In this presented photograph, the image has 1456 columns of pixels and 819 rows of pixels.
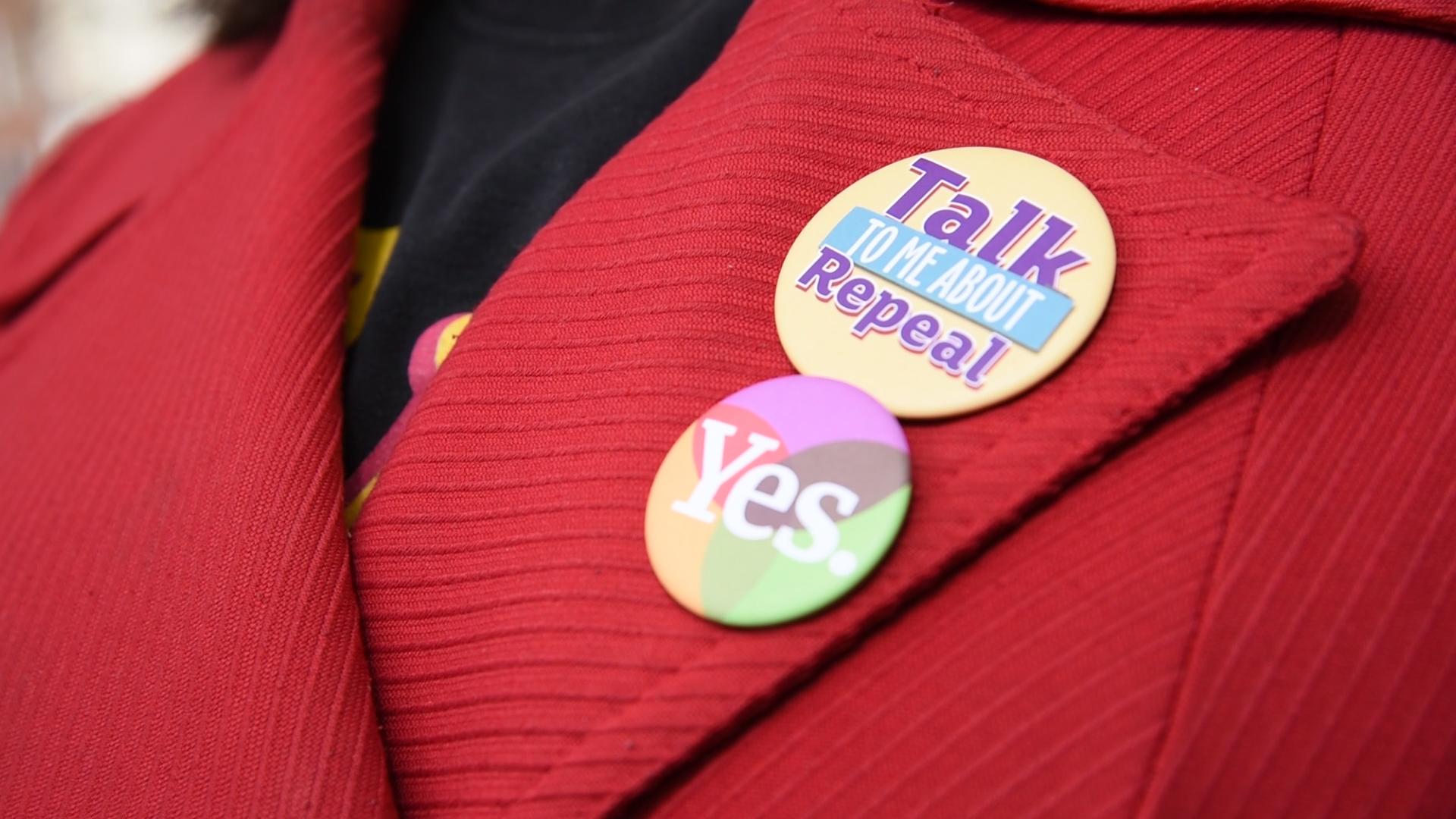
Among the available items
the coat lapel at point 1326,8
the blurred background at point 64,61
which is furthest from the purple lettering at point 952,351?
the blurred background at point 64,61

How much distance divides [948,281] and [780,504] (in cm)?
9

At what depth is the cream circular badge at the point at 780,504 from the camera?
0.33 meters

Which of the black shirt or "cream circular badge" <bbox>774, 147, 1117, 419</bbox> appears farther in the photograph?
the black shirt

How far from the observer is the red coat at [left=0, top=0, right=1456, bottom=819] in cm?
32

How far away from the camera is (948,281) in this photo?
364 millimetres

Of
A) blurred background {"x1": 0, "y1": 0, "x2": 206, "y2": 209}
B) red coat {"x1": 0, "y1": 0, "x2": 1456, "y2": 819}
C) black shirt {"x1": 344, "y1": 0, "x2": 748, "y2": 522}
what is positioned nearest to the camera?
red coat {"x1": 0, "y1": 0, "x2": 1456, "y2": 819}

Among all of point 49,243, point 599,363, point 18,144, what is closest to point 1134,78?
point 599,363

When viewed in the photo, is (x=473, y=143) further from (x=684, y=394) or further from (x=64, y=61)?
(x=64, y=61)

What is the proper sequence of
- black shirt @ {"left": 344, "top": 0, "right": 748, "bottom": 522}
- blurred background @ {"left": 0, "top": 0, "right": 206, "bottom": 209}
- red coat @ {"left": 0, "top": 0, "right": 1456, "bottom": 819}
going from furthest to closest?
1. blurred background @ {"left": 0, "top": 0, "right": 206, "bottom": 209}
2. black shirt @ {"left": 344, "top": 0, "right": 748, "bottom": 522}
3. red coat @ {"left": 0, "top": 0, "right": 1456, "bottom": 819}

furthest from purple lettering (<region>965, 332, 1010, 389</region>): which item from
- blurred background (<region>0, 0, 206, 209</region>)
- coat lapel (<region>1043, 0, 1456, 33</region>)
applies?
blurred background (<region>0, 0, 206, 209</region>)

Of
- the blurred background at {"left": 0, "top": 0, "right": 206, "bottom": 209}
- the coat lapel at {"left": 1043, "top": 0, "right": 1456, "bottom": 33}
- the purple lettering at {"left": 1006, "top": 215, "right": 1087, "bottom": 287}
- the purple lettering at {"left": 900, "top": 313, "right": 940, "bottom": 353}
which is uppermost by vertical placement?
the coat lapel at {"left": 1043, "top": 0, "right": 1456, "bottom": 33}

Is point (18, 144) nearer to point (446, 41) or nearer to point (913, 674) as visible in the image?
point (446, 41)

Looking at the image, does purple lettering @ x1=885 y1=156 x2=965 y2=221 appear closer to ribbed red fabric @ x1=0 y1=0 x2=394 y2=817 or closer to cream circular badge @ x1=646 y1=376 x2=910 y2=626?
cream circular badge @ x1=646 y1=376 x2=910 y2=626

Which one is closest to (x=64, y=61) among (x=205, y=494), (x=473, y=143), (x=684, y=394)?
(x=473, y=143)
